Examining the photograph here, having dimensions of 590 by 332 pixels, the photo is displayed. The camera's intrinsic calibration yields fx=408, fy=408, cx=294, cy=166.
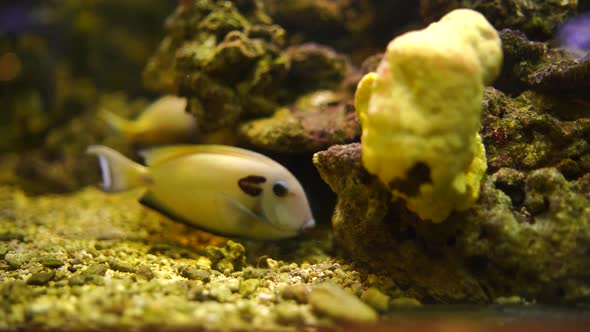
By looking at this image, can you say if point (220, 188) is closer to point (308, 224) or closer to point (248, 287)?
point (308, 224)

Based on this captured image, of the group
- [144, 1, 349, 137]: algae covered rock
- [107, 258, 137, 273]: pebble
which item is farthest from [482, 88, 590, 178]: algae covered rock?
[107, 258, 137, 273]: pebble

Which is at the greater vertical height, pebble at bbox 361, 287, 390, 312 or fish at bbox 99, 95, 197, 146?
fish at bbox 99, 95, 197, 146

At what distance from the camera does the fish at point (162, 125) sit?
178 inches

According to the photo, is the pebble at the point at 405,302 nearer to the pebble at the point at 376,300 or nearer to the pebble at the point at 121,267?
the pebble at the point at 376,300

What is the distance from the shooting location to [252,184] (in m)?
3.04

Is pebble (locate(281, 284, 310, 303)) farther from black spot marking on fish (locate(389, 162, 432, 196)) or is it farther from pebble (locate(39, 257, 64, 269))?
pebble (locate(39, 257, 64, 269))

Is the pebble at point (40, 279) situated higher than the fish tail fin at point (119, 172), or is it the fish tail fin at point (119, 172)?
the fish tail fin at point (119, 172)

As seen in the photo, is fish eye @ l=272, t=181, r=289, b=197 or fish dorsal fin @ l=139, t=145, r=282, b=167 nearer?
fish eye @ l=272, t=181, r=289, b=197

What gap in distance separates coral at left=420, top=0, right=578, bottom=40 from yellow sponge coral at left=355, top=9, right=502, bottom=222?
1360 millimetres

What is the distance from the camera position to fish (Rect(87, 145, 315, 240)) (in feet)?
9.88

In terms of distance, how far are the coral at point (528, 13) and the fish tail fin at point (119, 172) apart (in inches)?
120

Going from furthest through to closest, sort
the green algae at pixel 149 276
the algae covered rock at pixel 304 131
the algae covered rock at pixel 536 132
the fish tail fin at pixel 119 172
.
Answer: the fish tail fin at pixel 119 172
the algae covered rock at pixel 304 131
the algae covered rock at pixel 536 132
the green algae at pixel 149 276

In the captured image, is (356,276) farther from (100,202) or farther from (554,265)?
(100,202)

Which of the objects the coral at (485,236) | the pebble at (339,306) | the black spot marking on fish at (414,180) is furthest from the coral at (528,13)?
the pebble at (339,306)
